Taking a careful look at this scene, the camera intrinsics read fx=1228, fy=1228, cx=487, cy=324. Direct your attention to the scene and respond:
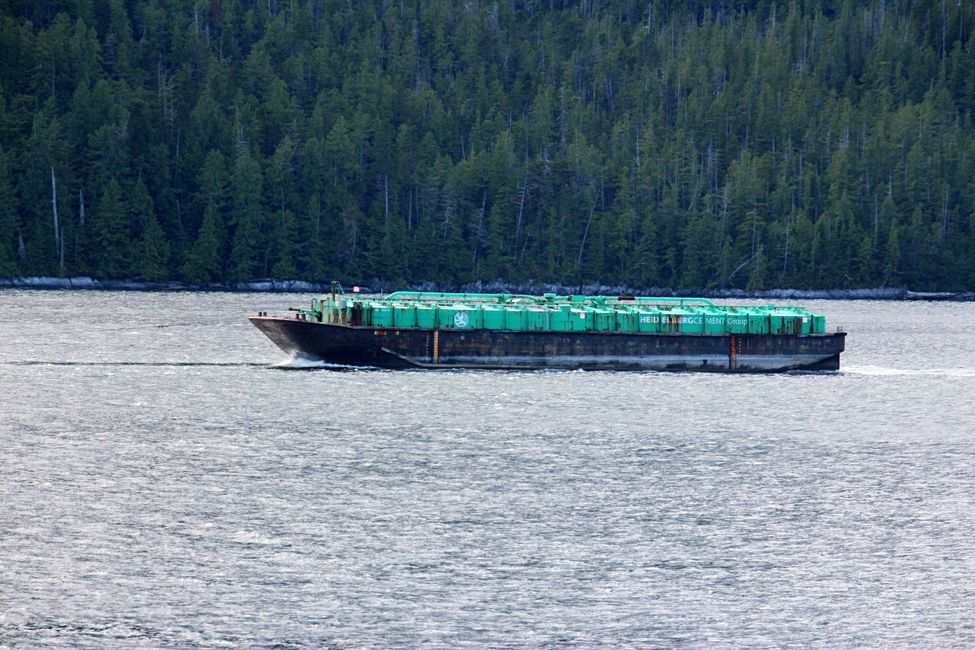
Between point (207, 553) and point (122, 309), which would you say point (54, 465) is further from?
point (122, 309)

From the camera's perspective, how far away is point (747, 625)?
33375 millimetres

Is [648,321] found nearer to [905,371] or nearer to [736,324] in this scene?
[736,324]

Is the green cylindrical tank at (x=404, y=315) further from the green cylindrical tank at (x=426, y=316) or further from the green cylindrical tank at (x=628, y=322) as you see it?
the green cylindrical tank at (x=628, y=322)

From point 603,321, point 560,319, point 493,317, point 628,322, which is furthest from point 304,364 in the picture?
point 628,322

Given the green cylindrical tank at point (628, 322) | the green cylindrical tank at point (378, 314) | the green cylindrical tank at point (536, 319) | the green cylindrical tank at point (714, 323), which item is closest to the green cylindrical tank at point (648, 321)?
the green cylindrical tank at point (628, 322)

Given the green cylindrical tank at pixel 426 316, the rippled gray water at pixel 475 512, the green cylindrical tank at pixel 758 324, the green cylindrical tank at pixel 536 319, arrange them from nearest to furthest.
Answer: the rippled gray water at pixel 475 512
the green cylindrical tank at pixel 426 316
the green cylindrical tank at pixel 536 319
the green cylindrical tank at pixel 758 324

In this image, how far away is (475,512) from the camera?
148 feet

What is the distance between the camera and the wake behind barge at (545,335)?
85.5 m

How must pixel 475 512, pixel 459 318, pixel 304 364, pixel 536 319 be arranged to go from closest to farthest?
1. pixel 475 512
2. pixel 459 318
3. pixel 536 319
4. pixel 304 364

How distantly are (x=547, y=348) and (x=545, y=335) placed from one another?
108 centimetres

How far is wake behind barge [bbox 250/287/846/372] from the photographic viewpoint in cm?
8550

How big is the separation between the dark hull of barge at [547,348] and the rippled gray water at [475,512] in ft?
7.84

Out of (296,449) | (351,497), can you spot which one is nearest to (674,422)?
(296,449)

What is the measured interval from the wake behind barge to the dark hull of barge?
7 cm
